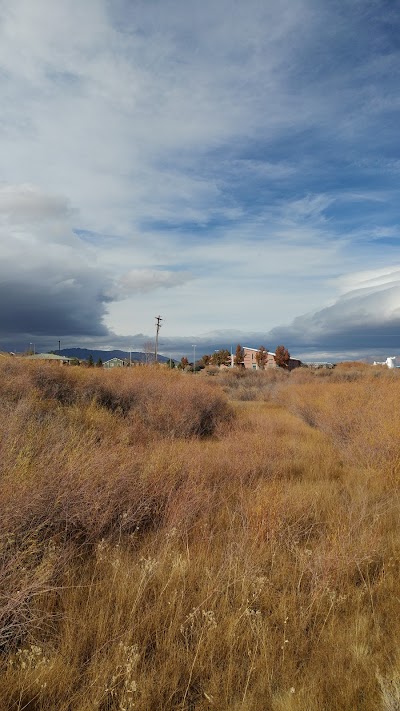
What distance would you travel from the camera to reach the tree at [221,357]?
75750 millimetres

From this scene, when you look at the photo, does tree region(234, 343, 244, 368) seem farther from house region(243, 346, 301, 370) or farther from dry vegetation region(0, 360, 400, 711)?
dry vegetation region(0, 360, 400, 711)

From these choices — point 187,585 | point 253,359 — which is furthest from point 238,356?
point 187,585

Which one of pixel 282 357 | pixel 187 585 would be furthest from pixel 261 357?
pixel 187 585

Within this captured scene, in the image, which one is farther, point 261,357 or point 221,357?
point 221,357

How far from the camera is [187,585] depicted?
362 centimetres

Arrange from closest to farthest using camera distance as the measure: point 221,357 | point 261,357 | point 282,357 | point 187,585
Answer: point 187,585, point 282,357, point 261,357, point 221,357

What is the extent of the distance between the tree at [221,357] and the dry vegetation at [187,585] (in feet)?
224

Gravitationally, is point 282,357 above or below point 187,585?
above

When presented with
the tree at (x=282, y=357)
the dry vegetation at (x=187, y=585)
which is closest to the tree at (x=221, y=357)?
the tree at (x=282, y=357)

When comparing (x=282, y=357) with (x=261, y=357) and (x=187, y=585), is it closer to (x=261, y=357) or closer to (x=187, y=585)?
(x=261, y=357)

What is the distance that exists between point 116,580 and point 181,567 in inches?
23.1

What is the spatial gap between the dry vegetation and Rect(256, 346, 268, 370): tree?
59835 millimetres

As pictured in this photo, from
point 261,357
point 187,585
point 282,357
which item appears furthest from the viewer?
point 261,357

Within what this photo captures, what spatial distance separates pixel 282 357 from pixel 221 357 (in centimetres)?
1403
